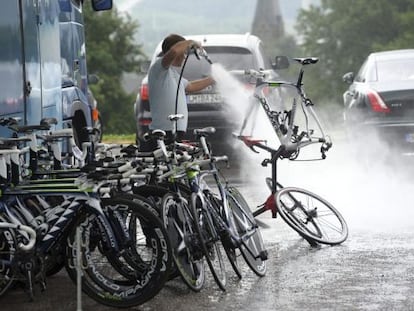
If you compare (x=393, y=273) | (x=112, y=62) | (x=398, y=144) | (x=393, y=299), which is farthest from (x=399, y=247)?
(x=112, y=62)

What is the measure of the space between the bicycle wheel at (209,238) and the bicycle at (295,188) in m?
1.83

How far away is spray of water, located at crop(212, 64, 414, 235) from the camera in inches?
459

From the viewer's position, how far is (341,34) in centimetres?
8625

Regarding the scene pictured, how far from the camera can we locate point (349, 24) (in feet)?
282

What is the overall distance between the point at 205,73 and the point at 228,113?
0.70 metres

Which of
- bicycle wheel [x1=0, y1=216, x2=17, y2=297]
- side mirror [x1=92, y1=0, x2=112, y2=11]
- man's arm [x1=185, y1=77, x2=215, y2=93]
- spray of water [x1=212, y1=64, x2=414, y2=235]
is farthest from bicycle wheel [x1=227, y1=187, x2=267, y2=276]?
side mirror [x1=92, y1=0, x2=112, y2=11]

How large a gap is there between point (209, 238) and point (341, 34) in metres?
79.5

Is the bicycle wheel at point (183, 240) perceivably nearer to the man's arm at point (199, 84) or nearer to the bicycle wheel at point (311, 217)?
the bicycle wheel at point (311, 217)

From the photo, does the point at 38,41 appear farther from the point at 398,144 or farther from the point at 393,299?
the point at 398,144

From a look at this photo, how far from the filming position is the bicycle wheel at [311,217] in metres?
9.94

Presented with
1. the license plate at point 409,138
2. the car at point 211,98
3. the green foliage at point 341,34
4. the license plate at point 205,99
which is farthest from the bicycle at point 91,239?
the green foliage at point 341,34

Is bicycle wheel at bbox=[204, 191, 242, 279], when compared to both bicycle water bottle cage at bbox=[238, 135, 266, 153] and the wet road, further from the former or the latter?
bicycle water bottle cage at bbox=[238, 135, 266, 153]

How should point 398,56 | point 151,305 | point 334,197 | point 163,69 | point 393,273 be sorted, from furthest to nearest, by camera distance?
point 398,56
point 334,197
point 163,69
point 393,273
point 151,305

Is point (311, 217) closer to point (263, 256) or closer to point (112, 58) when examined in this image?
point (263, 256)
